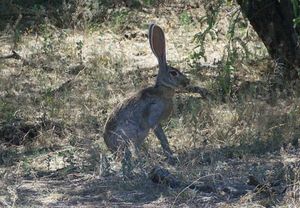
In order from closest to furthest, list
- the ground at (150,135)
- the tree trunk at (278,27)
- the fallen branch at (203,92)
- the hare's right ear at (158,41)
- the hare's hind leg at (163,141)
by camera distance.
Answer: the ground at (150,135) → the hare's hind leg at (163,141) → the hare's right ear at (158,41) → the fallen branch at (203,92) → the tree trunk at (278,27)

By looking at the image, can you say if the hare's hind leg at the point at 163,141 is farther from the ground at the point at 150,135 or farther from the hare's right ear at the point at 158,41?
the hare's right ear at the point at 158,41

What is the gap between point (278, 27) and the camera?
9.27 meters

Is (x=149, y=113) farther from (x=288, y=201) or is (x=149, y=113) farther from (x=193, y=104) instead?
(x=288, y=201)

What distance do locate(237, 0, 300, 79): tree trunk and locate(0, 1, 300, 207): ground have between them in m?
0.27

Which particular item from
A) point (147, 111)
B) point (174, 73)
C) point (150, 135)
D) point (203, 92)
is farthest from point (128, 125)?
point (203, 92)

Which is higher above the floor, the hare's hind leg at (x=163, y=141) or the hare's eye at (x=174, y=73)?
the hare's eye at (x=174, y=73)

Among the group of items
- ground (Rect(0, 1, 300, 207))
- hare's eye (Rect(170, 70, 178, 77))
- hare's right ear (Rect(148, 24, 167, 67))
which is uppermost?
hare's right ear (Rect(148, 24, 167, 67))

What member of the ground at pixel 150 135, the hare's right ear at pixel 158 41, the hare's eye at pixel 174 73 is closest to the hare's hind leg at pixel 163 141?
the ground at pixel 150 135

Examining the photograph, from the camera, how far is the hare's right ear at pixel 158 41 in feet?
23.5

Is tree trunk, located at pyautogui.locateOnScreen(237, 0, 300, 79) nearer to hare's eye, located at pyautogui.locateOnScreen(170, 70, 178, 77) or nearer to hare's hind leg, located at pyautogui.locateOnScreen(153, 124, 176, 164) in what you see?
hare's eye, located at pyautogui.locateOnScreen(170, 70, 178, 77)

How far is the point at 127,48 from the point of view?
1059 centimetres

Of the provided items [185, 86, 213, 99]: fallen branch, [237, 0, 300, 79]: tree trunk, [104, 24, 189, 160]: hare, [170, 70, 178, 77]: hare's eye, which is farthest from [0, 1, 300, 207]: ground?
[170, 70, 178, 77]: hare's eye

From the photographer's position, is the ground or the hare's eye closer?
the ground

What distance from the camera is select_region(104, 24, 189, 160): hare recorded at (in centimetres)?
689
